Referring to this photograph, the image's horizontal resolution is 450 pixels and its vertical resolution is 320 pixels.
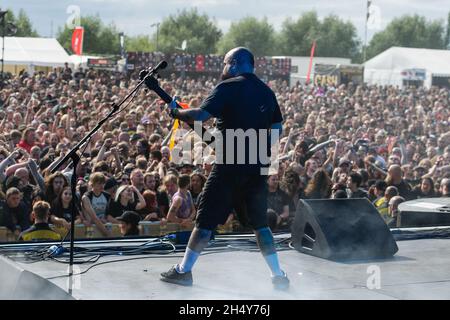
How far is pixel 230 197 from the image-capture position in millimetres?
5207

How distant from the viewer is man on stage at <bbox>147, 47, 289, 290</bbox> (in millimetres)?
5008

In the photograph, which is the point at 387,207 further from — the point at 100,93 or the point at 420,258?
the point at 100,93

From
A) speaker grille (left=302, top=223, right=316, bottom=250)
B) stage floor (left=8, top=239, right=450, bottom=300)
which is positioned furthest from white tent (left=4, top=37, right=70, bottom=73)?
stage floor (left=8, top=239, right=450, bottom=300)

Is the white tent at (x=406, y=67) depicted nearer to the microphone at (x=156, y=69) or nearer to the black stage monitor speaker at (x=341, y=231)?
the black stage monitor speaker at (x=341, y=231)

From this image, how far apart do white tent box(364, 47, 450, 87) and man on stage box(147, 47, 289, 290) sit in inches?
1429

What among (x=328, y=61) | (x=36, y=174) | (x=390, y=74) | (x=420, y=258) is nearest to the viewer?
(x=420, y=258)

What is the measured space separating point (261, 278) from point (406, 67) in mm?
38626

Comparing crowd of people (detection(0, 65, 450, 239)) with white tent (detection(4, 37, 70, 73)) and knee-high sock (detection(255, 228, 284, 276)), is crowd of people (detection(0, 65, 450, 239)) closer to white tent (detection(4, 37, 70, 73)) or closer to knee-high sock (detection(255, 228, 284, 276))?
knee-high sock (detection(255, 228, 284, 276))

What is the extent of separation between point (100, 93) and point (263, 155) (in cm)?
1636

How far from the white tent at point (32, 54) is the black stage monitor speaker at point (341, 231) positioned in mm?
28001

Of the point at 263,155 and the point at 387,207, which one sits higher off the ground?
the point at 263,155

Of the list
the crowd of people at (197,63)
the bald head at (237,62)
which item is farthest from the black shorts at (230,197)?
the crowd of people at (197,63)

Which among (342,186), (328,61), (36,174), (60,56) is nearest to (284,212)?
(342,186)
